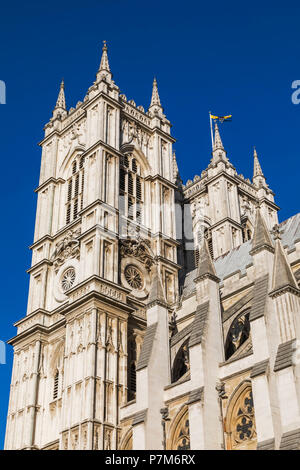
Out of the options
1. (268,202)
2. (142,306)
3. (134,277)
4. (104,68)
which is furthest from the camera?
(268,202)

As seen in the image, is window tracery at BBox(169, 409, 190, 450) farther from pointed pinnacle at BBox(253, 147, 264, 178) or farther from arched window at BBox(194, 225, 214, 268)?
pointed pinnacle at BBox(253, 147, 264, 178)

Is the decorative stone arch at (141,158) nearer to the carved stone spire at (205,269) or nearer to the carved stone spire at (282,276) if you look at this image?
the carved stone spire at (205,269)

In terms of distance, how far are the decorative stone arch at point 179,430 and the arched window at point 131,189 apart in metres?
14.5

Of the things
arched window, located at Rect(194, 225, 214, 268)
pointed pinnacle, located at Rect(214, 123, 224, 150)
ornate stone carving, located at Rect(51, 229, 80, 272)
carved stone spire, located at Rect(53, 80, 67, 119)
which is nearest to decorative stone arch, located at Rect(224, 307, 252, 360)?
ornate stone carving, located at Rect(51, 229, 80, 272)

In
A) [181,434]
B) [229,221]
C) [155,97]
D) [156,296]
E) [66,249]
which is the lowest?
[181,434]

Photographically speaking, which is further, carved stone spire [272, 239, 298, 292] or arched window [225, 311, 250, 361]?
arched window [225, 311, 250, 361]

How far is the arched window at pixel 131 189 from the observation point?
133 feet

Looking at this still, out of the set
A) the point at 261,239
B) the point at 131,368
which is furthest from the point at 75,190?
the point at 261,239

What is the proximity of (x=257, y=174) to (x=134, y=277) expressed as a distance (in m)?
21.7

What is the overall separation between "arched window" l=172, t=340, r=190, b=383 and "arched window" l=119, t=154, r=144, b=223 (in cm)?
997

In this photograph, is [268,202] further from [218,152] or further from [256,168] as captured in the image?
[218,152]

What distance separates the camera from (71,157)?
44.0 m

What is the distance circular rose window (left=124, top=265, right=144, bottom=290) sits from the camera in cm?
3797

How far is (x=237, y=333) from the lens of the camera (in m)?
31.9
